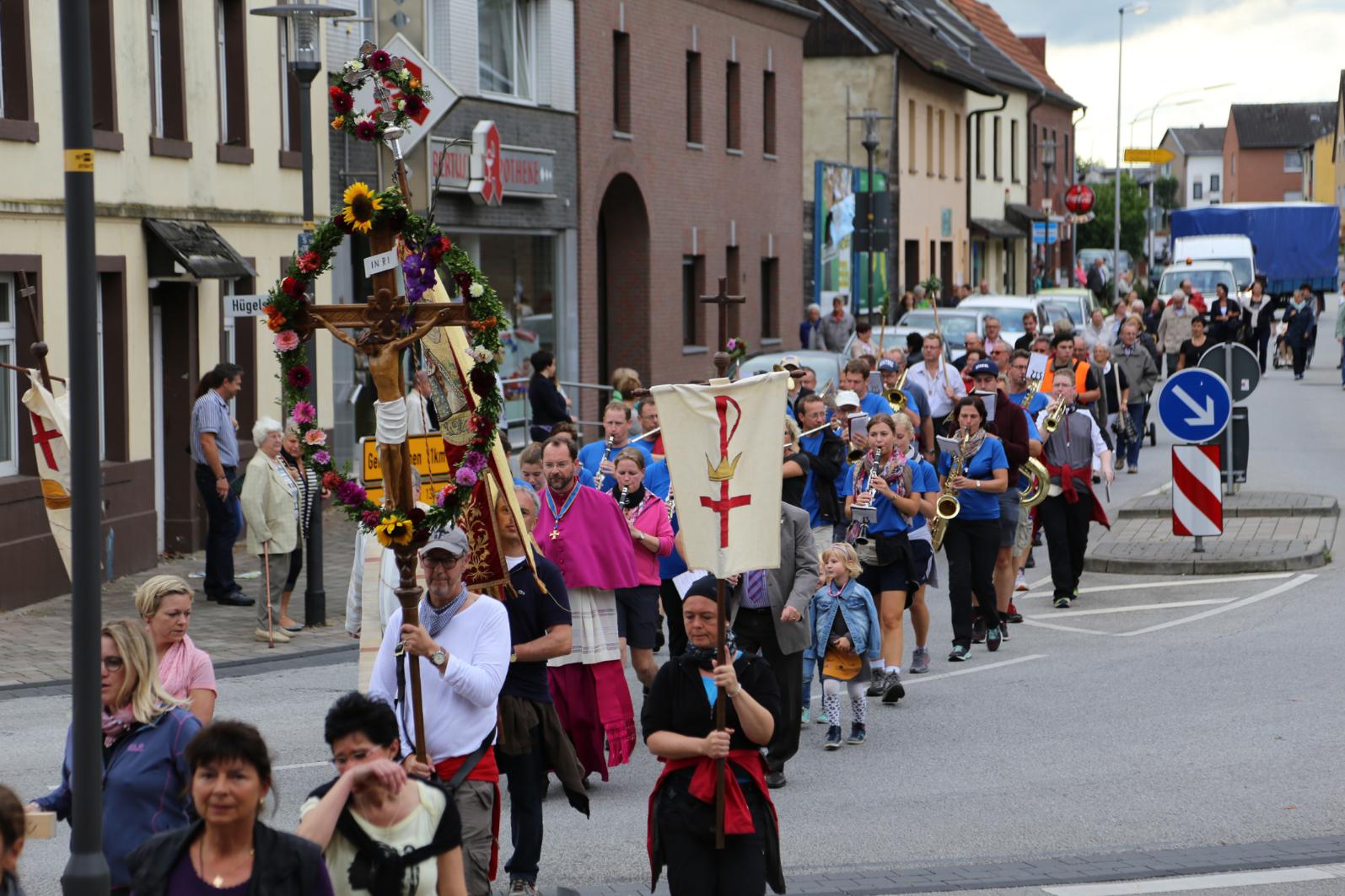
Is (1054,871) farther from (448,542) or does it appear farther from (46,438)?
(46,438)

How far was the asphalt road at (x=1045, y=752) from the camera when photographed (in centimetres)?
902

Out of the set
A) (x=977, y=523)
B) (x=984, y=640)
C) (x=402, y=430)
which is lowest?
(x=984, y=640)

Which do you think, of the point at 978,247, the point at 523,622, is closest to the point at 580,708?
the point at 523,622

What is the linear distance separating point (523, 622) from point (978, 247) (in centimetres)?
5381

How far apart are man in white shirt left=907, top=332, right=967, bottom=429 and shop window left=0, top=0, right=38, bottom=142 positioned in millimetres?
8681

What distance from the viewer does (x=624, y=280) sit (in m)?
32.2

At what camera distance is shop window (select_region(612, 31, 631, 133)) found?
101 feet

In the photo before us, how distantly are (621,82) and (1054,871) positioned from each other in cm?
2377

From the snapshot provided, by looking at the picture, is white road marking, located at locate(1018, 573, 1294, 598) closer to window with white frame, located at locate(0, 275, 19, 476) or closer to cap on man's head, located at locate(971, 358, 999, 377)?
cap on man's head, located at locate(971, 358, 999, 377)

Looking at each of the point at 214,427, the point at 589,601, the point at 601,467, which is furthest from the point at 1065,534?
the point at 214,427

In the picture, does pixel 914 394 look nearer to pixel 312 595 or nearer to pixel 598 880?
pixel 312 595

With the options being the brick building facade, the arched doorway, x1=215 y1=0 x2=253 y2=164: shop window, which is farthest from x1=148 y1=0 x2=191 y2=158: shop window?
the arched doorway

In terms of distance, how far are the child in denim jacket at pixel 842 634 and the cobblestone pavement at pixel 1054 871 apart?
2362 millimetres

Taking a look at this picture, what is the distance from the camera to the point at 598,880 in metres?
8.36
